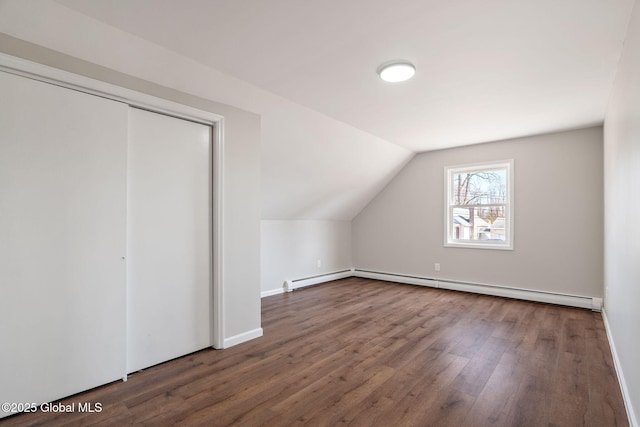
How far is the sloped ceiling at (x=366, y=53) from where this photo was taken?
73.5 inches

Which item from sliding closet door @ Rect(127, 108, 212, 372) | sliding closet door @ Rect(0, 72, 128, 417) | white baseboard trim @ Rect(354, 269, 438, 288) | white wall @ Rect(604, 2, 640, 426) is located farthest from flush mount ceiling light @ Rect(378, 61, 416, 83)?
white baseboard trim @ Rect(354, 269, 438, 288)

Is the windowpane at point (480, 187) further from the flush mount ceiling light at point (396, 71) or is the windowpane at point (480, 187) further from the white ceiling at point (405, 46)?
the flush mount ceiling light at point (396, 71)

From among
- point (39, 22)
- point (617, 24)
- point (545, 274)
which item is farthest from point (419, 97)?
point (545, 274)

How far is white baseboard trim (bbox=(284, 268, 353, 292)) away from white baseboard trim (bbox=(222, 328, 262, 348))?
2004mm

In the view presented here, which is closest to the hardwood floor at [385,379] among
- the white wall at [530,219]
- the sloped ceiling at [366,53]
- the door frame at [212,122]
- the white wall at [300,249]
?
the door frame at [212,122]

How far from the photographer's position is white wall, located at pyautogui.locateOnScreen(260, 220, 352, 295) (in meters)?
4.97

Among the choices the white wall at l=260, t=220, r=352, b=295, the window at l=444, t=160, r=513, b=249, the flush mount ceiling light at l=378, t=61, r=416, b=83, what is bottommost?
the white wall at l=260, t=220, r=352, b=295

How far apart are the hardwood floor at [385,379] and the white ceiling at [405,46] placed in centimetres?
236

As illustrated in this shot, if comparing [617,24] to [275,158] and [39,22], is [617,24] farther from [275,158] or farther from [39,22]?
[39,22]

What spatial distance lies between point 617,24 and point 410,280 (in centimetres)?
439

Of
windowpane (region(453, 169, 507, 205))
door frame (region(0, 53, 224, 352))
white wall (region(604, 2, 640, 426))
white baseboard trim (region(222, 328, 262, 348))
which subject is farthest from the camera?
windowpane (region(453, 169, 507, 205))

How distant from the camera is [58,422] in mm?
1826

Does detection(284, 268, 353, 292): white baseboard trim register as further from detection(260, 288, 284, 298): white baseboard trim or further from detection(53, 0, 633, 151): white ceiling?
detection(53, 0, 633, 151): white ceiling

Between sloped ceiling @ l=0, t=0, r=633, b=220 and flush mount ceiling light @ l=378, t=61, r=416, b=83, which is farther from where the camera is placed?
flush mount ceiling light @ l=378, t=61, r=416, b=83
